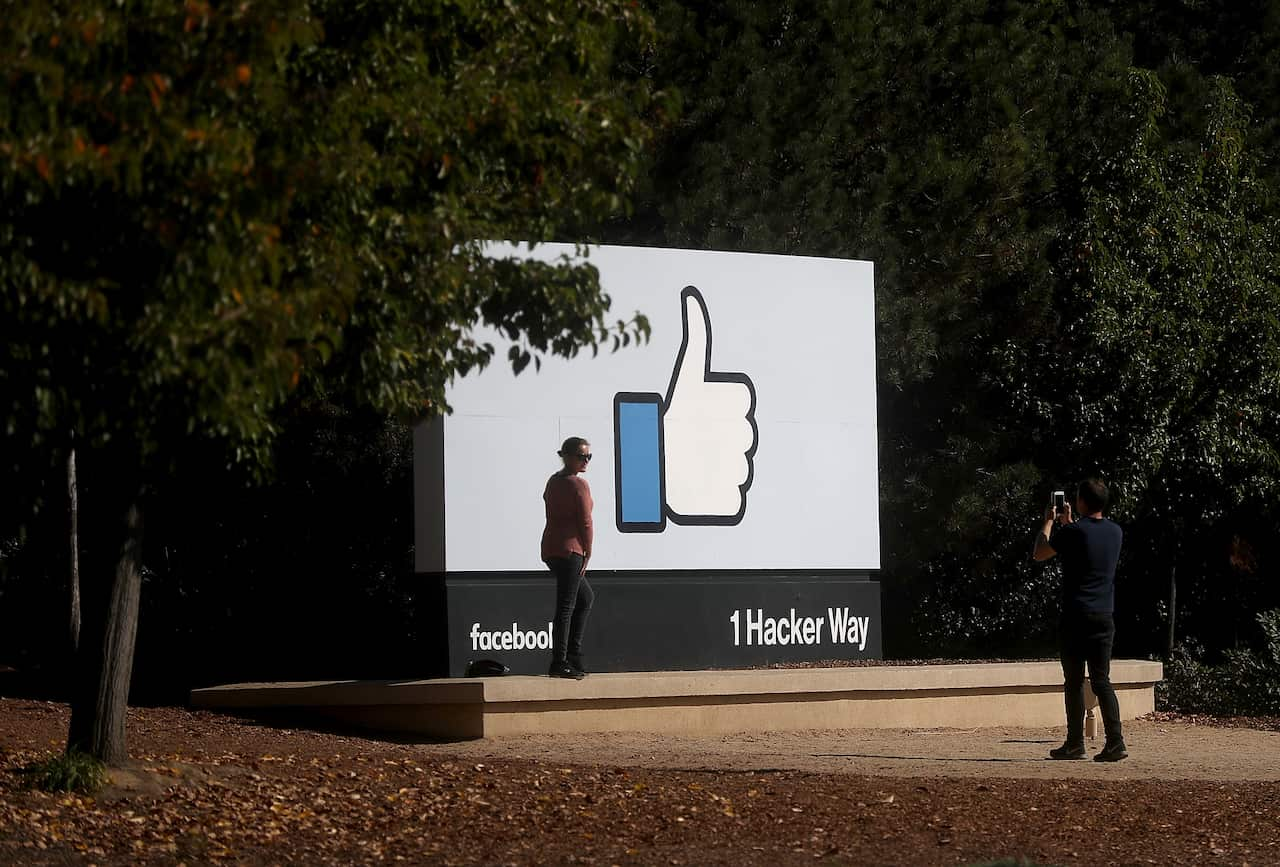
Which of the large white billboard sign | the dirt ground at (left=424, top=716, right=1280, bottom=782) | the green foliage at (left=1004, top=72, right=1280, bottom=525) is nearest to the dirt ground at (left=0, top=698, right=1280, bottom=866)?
the dirt ground at (left=424, top=716, right=1280, bottom=782)

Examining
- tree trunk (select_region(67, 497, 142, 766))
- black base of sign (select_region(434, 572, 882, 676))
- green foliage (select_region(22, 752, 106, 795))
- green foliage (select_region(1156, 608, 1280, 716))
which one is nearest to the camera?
green foliage (select_region(22, 752, 106, 795))

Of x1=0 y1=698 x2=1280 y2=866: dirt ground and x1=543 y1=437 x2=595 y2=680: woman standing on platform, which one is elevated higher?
x1=543 y1=437 x2=595 y2=680: woman standing on platform

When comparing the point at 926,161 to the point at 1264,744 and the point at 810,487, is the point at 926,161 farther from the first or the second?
the point at 1264,744

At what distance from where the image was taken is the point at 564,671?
44.3 ft

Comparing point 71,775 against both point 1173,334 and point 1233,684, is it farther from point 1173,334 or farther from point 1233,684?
point 1173,334

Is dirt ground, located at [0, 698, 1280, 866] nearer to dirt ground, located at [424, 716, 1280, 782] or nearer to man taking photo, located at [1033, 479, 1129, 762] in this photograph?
dirt ground, located at [424, 716, 1280, 782]

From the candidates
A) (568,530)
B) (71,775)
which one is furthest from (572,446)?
(71,775)

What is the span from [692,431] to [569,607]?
241 cm

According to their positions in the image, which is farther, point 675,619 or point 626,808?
point 675,619

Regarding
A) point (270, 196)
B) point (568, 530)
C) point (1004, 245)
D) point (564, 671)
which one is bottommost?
point (564, 671)

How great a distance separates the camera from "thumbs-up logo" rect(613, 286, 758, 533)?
48.6ft

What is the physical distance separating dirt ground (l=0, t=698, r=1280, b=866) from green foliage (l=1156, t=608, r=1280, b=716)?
15.7ft

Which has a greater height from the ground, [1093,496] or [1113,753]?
[1093,496]

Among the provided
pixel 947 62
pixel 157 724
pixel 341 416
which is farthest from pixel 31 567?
pixel 947 62
